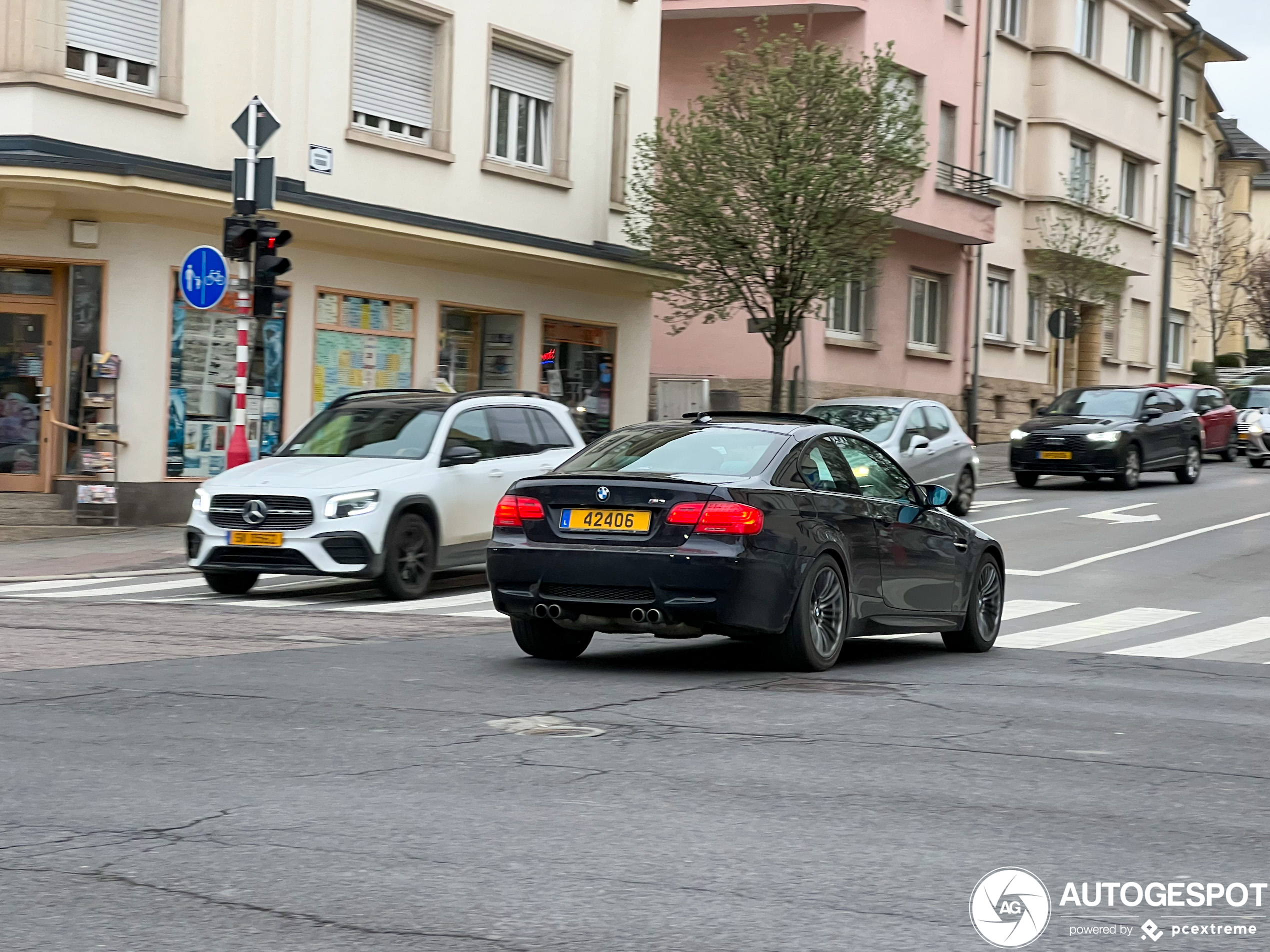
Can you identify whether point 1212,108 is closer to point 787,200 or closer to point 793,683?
point 787,200

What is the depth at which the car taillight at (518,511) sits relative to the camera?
9945mm

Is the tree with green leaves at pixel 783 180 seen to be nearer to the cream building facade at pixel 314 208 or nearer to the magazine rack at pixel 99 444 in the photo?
the cream building facade at pixel 314 208

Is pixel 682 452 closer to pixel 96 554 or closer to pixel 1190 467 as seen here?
pixel 96 554

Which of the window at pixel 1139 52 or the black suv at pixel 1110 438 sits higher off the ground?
the window at pixel 1139 52

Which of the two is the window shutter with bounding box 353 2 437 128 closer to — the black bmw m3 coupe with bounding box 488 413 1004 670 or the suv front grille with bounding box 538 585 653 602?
the black bmw m3 coupe with bounding box 488 413 1004 670

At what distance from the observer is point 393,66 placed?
2442 cm

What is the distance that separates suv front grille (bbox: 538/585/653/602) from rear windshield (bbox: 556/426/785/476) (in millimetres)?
724

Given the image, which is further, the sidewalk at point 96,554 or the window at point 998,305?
the window at point 998,305

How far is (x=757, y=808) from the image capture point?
6160mm

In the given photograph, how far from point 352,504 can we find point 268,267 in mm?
4775

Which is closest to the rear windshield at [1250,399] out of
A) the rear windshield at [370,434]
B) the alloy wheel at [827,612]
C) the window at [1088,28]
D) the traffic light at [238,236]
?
the window at [1088,28]

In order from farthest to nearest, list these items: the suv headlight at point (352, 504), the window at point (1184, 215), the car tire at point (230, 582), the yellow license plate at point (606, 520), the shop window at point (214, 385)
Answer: the window at point (1184, 215), the shop window at point (214, 385), the car tire at point (230, 582), the suv headlight at point (352, 504), the yellow license plate at point (606, 520)

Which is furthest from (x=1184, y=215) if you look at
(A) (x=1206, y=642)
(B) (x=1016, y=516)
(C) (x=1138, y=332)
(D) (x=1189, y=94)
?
(A) (x=1206, y=642)

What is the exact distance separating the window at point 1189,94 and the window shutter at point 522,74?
103ft
